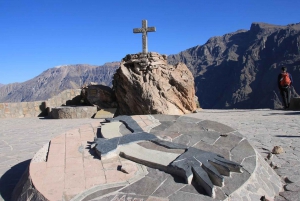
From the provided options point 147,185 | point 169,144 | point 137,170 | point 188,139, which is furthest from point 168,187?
point 188,139

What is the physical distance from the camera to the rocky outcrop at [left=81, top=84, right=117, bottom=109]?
1046 cm

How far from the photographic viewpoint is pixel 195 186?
2299 mm

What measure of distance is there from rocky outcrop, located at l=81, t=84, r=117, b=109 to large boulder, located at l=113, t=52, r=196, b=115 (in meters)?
0.82

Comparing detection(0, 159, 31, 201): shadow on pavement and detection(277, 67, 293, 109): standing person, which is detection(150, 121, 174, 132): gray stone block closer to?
detection(0, 159, 31, 201): shadow on pavement

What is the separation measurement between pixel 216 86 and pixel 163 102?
7306 cm

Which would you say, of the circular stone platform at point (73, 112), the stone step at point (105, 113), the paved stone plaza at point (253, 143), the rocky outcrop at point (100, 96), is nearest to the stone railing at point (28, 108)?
the circular stone platform at point (73, 112)

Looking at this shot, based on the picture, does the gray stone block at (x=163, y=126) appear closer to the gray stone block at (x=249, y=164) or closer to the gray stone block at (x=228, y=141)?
the gray stone block at (x=228, y=141)

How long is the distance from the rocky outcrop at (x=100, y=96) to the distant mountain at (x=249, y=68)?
45.2 meters

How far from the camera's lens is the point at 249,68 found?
233 ft

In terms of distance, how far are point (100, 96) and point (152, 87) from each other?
9.44ft

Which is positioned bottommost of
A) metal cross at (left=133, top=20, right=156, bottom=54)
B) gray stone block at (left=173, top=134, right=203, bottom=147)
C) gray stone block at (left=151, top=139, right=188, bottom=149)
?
gray stone block at (left=173, top=134, right=203, bottom=147)

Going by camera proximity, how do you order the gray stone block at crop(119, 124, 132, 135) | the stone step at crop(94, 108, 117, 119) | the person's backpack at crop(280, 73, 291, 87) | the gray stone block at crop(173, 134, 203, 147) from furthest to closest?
the stone step at crop(94, 108, 117, 119)
the person's backpack at crop(280, 73, 291, 87)
the gray stone block at crop(119, 124, 132, 135)
the gray stone block at crop(173, 134, 203, 147)

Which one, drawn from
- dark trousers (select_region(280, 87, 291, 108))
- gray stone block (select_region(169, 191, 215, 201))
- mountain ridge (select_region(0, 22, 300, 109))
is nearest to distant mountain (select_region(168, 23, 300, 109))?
mountain ridge (select_region(0, 22, 300, 109))

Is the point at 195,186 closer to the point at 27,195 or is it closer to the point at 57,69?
the point at 27,195
